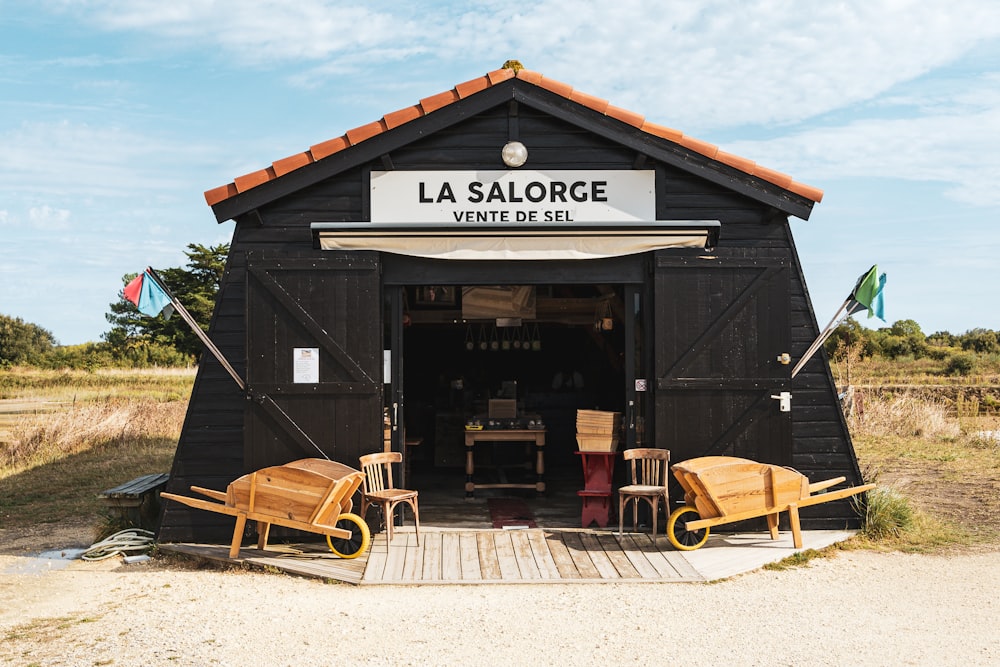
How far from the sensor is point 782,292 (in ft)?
26.1

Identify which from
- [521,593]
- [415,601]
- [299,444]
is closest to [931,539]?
[521,593]

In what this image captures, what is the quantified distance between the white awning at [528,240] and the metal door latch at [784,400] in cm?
153

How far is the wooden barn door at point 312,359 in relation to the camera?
774cm

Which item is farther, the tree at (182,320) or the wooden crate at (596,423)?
the tree at (182,320)

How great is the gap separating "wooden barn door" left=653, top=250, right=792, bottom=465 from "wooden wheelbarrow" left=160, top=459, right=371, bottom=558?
9.30 feet

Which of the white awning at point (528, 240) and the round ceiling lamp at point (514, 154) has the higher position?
the round ceiling lamp at point (514, 154)

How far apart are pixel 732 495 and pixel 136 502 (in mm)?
5453

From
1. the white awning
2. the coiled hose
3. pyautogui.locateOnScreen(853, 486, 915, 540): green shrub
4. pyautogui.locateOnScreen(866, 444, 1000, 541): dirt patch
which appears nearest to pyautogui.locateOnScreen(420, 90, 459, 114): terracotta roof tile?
the white awning

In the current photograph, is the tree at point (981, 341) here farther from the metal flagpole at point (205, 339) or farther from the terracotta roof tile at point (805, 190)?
the metal flagpole at point (205, 339)

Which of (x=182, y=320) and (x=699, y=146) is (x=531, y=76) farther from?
(x=182, y=320)

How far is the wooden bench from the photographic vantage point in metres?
8.22

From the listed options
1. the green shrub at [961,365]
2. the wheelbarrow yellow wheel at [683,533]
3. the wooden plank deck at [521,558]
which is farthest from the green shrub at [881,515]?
the green shrub at [961,365]

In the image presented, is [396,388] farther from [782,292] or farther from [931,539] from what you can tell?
[931,539]

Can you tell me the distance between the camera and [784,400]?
25.9ft
